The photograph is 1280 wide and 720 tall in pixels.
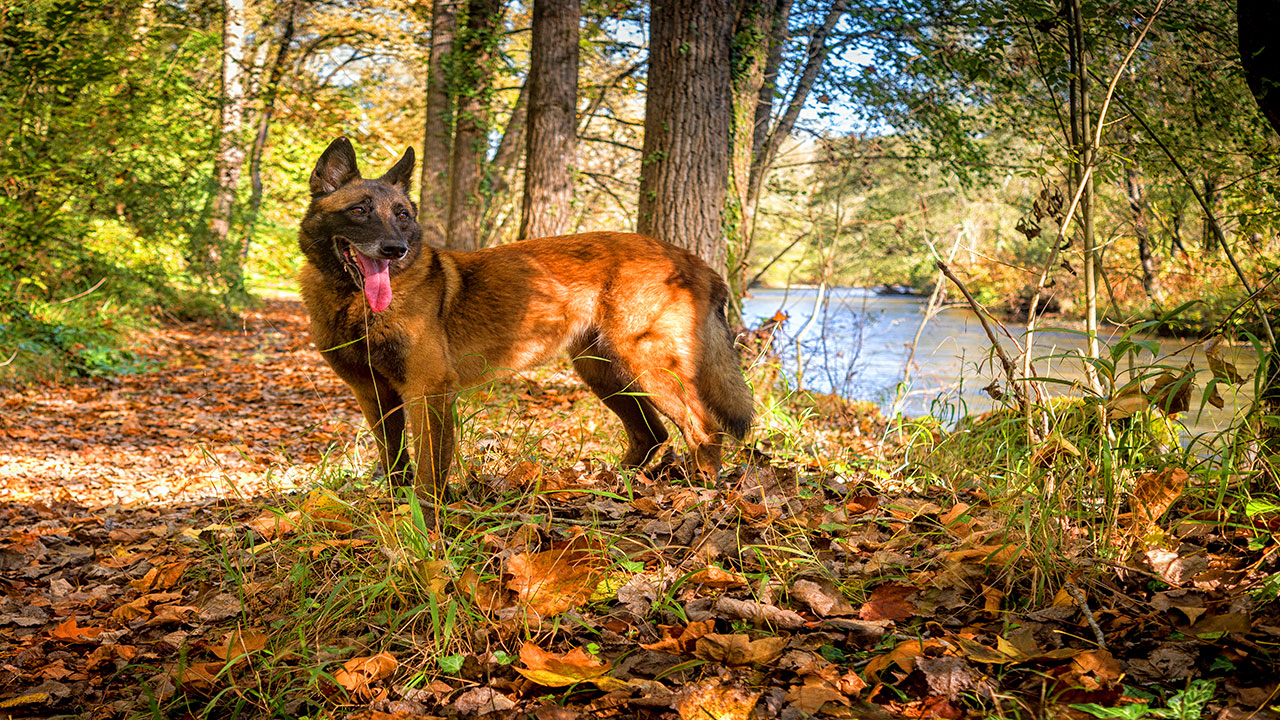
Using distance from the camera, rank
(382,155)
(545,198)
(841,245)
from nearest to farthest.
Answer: (545,198), (841,245), (382,155)

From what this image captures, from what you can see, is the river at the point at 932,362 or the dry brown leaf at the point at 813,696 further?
the river at the point at 932,362

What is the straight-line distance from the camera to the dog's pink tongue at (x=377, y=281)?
12.3 feet

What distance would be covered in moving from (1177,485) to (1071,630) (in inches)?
37.0

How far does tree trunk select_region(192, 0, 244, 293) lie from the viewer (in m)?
13.2

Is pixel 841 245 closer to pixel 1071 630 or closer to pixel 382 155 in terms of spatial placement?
pixel 1071 630

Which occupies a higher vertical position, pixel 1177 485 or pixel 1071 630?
pixel 1177 485

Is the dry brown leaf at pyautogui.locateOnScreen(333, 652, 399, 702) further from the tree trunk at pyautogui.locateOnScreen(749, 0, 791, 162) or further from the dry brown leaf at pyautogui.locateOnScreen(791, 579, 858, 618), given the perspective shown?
the tree trunk at pyautogui.locateOnScreen(749, 0, 791, 162)

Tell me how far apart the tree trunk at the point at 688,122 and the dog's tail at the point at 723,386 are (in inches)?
78.0

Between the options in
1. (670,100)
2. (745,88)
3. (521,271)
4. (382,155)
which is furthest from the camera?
(382,155)

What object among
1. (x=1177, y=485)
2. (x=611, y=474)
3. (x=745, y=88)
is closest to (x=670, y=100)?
(x=745, y=88)

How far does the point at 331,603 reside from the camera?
246 centimetres

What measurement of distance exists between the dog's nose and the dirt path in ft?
2.44

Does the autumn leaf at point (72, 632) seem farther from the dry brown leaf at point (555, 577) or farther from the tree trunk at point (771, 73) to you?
the tree trunk at point (771, 73)

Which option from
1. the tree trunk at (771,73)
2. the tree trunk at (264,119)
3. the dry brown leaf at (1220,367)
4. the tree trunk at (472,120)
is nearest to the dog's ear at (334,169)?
the dry brown leaf at (1220,367)
